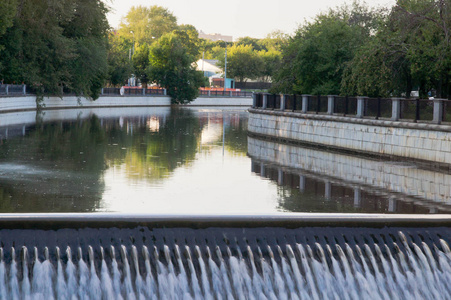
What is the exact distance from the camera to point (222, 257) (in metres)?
10.5

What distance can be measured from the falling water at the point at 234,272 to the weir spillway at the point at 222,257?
14 millimetres

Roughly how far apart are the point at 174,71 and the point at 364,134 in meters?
56.9

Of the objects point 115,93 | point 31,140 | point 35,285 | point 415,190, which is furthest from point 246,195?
point 115,93

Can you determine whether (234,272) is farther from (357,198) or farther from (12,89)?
(12,89)

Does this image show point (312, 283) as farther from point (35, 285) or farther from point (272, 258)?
point (35, 285)

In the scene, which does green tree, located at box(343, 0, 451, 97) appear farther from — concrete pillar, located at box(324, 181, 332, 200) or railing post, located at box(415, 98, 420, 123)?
concrete pillar, located at box(324, 181, 332, 200)

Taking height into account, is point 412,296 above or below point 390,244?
below

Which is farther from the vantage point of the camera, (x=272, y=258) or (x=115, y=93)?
(x=115, y=93)

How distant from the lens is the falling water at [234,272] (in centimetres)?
988

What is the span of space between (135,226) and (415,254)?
13.7 ft

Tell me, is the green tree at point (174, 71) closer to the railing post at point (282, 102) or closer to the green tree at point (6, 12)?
the green tree at point (6, 12)

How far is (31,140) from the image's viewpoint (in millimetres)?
29375

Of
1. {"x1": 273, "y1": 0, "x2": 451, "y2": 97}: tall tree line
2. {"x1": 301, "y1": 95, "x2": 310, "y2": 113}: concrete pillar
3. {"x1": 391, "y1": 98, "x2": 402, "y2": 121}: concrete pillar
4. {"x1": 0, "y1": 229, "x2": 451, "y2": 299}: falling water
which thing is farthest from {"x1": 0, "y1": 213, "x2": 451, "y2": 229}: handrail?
{"x1": 301, "y1": 95, "x2": 310, "y2": 113}: concrete pillar

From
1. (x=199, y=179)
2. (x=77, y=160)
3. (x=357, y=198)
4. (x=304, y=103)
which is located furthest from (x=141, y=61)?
(x=357, y=198)
